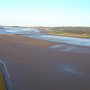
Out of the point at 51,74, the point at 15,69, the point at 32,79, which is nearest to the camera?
the point at 32,79

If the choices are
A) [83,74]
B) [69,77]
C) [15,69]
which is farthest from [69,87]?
Answer: [15,69]

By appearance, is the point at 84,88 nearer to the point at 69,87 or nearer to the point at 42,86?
the point at 69,87

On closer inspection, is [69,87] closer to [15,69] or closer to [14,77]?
[14,77]

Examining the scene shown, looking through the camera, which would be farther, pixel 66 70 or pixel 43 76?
pixel 66 70

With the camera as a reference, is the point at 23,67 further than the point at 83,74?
Yes

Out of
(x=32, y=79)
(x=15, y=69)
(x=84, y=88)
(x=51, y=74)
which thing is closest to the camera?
(x=84, y=88)

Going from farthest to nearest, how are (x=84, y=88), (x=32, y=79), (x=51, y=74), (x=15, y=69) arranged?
(x=15, y=69)
(x=51, y=74)
(x=32, y=79)
(x=84, y=88)

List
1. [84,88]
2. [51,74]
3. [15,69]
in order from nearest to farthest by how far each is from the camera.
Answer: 1. [84,88]
2. [51,74]
3. [15,69]

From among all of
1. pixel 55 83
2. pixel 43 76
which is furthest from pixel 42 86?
pixel 43 76
